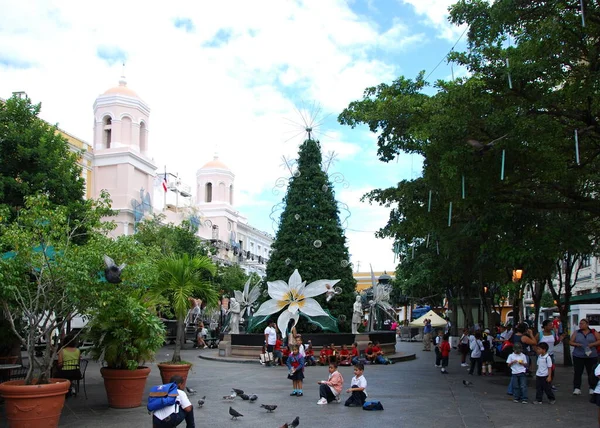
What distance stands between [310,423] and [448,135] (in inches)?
241

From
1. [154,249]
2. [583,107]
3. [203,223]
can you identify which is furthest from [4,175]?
[203,223]

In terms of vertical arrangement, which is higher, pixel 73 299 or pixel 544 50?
pixel 544 50

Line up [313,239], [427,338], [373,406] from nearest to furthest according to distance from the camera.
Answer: [373,406] < [313,239] < [427,338]

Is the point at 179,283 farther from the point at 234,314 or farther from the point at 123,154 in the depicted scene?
the point at 123,154

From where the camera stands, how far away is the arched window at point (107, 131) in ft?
Answer: 165

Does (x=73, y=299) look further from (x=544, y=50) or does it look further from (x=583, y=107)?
(x=583, y=107)

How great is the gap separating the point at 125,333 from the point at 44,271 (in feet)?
7.34

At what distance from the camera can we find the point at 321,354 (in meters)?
20.5

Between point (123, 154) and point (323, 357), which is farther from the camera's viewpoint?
point (123, 154)

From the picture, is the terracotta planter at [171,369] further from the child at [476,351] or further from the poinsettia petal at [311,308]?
the poinsettia petal at [311,308]

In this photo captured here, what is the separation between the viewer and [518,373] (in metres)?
12.0

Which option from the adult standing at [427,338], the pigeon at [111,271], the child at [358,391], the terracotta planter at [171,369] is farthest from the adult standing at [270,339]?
the adult standing at [427,338]

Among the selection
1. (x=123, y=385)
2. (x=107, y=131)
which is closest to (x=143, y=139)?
(x=107, y=131)

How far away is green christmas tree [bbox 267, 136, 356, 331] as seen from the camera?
76.8 feet
